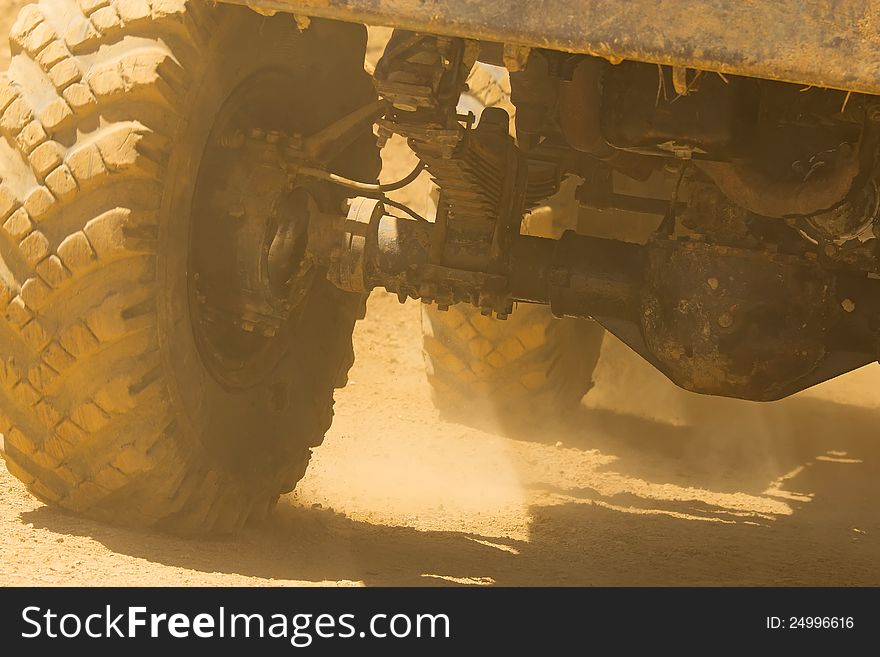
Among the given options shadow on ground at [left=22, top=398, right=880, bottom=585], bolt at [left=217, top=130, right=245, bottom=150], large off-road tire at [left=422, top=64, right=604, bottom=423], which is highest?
large off-road tire at [left=422, top=64, right=604, bottom=423]

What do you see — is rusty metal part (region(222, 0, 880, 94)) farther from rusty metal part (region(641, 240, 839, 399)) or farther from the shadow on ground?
the shadow on ground

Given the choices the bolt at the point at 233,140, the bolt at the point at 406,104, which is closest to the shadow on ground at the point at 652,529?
the bolt at the point at 233,140

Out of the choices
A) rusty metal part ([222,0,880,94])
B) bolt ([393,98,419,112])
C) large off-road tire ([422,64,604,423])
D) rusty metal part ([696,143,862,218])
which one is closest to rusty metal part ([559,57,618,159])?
rusty metal part ([696,143,862,218])

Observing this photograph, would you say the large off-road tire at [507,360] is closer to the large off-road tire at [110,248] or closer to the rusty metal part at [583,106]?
the rusty metal part at [583,106]

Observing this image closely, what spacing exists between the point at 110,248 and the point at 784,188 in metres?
1.62

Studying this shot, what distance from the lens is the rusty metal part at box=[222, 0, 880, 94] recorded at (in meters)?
2.55

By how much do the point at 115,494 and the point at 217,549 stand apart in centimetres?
31

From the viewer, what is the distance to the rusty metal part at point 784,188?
327cm

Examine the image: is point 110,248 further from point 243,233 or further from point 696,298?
point 696,298

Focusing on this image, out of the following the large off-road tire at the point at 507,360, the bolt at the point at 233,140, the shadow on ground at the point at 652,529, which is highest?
the large off-road tire at the point at 507,360

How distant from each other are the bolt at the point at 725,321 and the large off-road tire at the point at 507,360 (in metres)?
2.50

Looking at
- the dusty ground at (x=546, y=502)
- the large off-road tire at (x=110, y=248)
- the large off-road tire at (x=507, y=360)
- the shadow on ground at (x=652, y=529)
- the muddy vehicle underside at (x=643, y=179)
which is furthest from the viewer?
the large off-road tire at (x=507, y=360)

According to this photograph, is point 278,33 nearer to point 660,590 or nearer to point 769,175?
point 769,175

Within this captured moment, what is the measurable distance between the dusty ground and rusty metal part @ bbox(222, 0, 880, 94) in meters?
1.39
